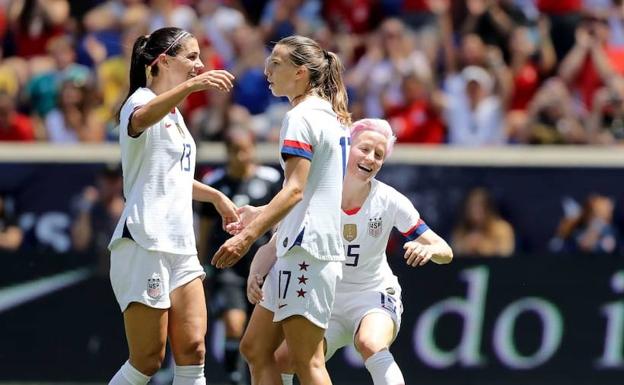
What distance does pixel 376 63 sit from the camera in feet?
45.6

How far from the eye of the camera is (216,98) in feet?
42.0

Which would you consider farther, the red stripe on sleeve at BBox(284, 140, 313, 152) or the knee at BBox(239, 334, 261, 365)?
the knee at BBox(239, 334, 261, 365)

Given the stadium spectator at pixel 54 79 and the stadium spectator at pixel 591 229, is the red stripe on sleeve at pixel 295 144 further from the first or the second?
the stadium spectator at pixel 54 79

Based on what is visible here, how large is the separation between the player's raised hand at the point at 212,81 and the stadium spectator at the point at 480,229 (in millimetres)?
5517

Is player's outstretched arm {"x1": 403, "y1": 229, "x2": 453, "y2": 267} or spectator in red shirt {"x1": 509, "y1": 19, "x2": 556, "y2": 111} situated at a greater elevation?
spectator in red shirt {"x1": 509, "y1": 19, "x2": 556, "y2": 111}

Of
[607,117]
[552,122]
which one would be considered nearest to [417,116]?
[552,122]

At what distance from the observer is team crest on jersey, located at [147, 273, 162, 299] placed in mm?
7004

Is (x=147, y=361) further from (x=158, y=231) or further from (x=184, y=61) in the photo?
(x=184, y=61)

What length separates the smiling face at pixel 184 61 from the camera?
719cm

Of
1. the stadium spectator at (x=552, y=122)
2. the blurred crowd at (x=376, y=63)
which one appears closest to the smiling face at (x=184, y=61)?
the blurred crowd at (x=376, y=63)

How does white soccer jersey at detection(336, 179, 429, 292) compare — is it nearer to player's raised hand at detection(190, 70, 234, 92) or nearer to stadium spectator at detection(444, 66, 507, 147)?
player's raised hand at detection(190, 70, 234, 92)

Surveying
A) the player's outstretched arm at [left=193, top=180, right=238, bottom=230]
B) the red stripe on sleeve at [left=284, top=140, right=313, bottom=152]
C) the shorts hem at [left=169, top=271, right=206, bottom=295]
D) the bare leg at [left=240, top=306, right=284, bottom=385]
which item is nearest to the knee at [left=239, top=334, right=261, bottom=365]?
→ the bare leg at [left=240, top=306, right=284, bottom=385]

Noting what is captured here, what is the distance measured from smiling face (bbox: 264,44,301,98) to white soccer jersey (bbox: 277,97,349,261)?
4.9 inches

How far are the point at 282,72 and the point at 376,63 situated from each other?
6.96 m
